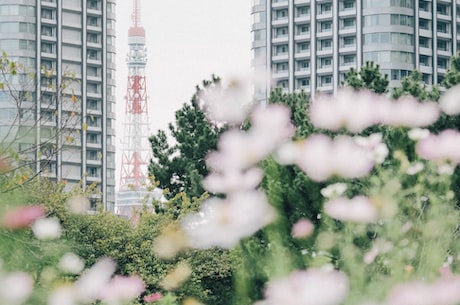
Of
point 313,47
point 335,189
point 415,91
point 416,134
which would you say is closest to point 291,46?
point 313,47

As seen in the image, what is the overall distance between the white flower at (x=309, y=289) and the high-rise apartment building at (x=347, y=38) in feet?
236

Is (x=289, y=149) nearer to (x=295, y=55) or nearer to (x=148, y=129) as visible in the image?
(x=295, y=55)

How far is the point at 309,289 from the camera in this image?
13.1 ft

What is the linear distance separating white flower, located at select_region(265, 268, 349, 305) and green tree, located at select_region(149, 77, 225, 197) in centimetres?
3087

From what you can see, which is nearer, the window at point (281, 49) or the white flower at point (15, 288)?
the white flower at point (15, 288)

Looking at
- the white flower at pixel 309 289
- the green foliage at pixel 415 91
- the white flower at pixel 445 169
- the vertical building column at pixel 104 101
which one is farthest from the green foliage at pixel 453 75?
the vertical building column at pixel 104 101

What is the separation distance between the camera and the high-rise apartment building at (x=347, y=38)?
76.8 meters

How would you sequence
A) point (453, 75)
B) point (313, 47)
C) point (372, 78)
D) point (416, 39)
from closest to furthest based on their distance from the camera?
point (453, 75) → point (372, 78) → point (416, 39) → point (313, 47)

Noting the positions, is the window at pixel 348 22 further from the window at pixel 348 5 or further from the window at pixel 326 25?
the window at pixel 326 25

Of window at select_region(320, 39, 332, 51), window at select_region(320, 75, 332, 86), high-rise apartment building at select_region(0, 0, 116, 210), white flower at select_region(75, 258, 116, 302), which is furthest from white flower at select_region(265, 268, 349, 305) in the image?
window at select_region(320, 39, 332, 51)

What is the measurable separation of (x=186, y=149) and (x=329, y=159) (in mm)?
32080

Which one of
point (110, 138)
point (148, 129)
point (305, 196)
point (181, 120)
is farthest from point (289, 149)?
point (148, 129)

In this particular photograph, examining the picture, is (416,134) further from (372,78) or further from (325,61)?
(325,61)

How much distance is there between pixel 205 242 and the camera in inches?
170
